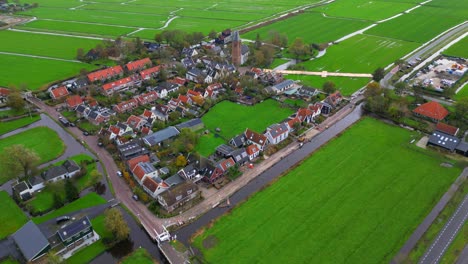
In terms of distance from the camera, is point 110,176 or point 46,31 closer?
point 110,176

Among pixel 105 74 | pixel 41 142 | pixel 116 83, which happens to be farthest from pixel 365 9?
pixel 41 142

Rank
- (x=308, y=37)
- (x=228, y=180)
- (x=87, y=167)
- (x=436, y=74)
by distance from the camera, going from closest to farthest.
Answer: (x=228, y=180), (x=87, y=167), (x=436, y=74), (x=308, y=37)

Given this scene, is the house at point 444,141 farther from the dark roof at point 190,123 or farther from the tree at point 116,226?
the tree at point 116,226

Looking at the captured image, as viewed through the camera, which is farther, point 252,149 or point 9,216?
point 252,149

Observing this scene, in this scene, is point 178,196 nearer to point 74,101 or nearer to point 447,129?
point 74,101

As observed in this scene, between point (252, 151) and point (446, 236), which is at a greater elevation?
point (252, 151)

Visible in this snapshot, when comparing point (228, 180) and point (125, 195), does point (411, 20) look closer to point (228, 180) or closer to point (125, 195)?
point (228, 180)

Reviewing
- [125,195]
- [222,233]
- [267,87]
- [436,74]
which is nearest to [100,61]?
[267,87]
